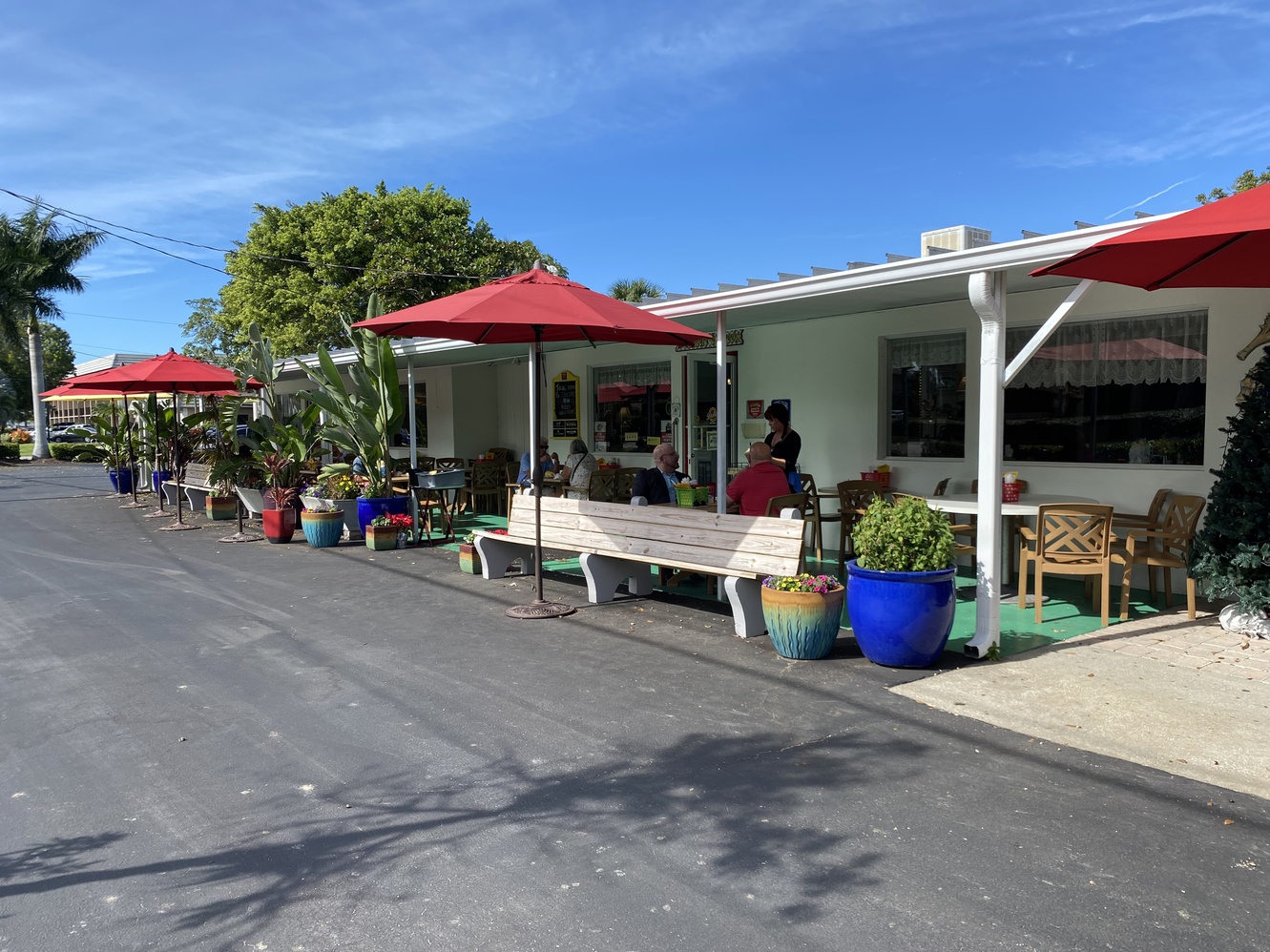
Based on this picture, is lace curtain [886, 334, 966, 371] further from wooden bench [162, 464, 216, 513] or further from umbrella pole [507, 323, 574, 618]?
wooden bench [162, 464, 216, 513]

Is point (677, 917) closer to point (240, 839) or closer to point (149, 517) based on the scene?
point (240, 839)

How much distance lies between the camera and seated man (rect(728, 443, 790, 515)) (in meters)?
7.95

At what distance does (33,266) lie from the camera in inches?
1366

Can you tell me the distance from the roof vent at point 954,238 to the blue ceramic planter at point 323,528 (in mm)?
7546

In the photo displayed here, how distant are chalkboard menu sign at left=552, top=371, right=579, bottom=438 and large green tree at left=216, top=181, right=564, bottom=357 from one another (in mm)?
10213

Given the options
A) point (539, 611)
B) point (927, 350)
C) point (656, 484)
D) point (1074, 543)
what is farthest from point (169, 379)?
point (1074, 543)

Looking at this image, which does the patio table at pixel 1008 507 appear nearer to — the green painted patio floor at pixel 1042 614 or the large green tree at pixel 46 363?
the green painted patio floor at pixel 1042 614

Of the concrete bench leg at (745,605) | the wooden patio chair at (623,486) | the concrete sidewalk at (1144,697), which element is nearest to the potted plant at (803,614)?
the concrete bench leg at (745,605)

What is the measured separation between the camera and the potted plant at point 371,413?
1177 cm

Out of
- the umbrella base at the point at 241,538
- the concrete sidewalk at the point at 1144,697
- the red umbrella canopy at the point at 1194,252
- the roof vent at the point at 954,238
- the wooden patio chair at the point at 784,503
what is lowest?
the concrete sidewalk at the point at 1144,697

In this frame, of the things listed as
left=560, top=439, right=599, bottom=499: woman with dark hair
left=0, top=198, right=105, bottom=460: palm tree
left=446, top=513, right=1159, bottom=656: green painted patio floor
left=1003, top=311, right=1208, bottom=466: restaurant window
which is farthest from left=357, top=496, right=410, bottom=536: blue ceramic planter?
left=0, top=198, right=105, bottom=460: palm tree

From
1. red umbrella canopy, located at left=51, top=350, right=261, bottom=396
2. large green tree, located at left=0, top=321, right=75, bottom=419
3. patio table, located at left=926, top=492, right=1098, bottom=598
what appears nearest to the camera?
patio table, located at left=926, top=492, right=1098, bottom=598

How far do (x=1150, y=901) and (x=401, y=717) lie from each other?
11.8 ft

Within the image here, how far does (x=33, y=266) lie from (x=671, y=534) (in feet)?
120
